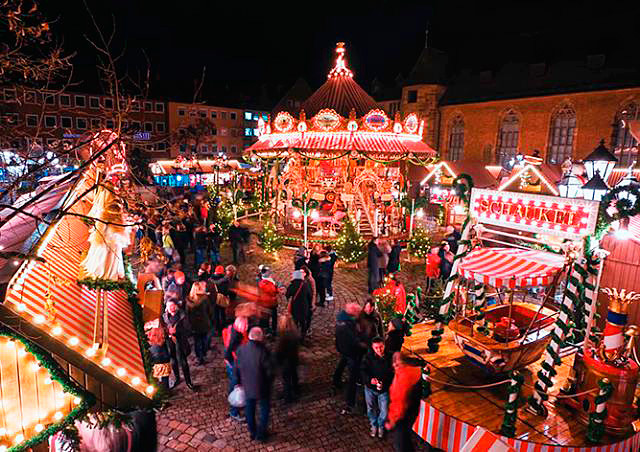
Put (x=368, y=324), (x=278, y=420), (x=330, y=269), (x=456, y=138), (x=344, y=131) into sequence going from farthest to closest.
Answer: (x=456, y=138)
(x=344, y=131)
(x=330, y=269)
(x=368, y=324)
(x=278, y=420)

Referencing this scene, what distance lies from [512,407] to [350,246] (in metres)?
8.86

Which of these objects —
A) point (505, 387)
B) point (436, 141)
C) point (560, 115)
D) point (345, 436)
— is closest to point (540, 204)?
point (505, 387)

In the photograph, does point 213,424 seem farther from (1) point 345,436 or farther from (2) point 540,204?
(2) point 540,204

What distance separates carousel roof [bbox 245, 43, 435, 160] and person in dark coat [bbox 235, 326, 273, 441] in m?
10.9

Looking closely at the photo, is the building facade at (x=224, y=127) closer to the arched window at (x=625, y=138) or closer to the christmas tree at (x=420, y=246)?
the arched window at (x=625, y=138)

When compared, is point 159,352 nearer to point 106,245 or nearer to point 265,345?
point 265,345

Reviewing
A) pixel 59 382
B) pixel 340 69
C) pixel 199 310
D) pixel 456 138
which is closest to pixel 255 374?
pixel 199 310

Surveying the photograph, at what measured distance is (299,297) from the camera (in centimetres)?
775

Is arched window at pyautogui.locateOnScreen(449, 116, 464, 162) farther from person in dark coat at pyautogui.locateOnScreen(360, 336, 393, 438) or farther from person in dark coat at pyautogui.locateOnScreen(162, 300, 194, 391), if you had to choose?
person in dark coat at pyautogui.locateOnScreen(162, 300, 194, 391)

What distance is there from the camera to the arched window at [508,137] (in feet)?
98.8

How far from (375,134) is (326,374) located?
11.3 metres

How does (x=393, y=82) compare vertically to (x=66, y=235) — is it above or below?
above

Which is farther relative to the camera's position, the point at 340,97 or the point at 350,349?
the point at 340,97

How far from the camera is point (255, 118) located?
51125 mm
